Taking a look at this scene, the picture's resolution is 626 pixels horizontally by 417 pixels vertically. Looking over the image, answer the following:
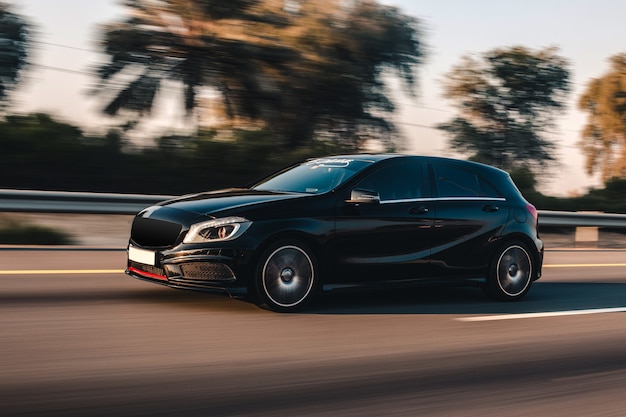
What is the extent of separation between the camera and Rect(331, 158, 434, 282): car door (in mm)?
8023

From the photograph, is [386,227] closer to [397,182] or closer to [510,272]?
[397,182]

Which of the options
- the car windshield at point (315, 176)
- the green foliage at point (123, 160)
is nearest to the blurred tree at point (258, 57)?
the green foliage at point (123, 160)

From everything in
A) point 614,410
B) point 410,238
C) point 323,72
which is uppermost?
point 323,72

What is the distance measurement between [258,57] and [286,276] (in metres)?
17.9

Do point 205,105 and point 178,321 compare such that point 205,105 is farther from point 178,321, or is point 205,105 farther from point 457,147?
point 178,321

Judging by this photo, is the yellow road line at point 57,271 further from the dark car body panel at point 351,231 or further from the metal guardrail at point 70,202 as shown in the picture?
the metal guardrail at point 70,202

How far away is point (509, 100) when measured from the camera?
38750 millimetres

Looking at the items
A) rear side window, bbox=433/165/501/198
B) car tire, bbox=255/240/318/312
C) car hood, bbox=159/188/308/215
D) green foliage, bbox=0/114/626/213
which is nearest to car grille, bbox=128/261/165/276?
car hood, bbox=159/188/308/215

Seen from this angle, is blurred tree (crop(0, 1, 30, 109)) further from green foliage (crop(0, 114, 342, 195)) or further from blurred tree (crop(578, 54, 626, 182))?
blurred tree (crop(578, 54, 626, 182))

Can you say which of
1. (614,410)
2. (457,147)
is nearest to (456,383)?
(614,410)

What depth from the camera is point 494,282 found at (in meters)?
9.23

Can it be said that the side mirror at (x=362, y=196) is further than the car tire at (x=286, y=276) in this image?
Yes

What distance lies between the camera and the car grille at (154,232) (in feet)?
24.7

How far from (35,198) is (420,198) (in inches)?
251
